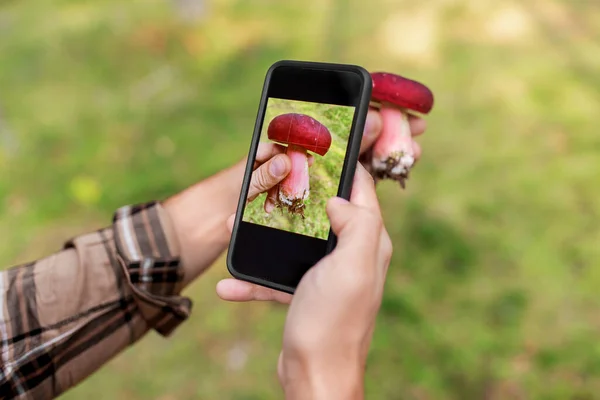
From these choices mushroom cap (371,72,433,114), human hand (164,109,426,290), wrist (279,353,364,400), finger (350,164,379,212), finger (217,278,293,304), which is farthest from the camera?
human hand (164,109,426,290)

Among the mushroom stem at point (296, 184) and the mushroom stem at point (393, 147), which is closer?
the mushroom stem at point (296, 184)

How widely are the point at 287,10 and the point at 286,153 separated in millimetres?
2317

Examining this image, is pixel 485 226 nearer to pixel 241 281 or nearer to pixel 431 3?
pixel 241 281

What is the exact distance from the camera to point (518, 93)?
2.32 metres

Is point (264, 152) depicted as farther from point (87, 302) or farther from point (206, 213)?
point (87, 302)

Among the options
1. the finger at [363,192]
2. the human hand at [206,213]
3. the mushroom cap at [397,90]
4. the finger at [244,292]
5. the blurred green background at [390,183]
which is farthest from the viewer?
the blurred green background at [390,183]

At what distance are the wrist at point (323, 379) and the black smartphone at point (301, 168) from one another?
0.56 feet

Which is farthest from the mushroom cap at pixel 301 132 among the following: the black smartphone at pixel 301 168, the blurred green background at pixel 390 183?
the blurred green background at pixel 390 183

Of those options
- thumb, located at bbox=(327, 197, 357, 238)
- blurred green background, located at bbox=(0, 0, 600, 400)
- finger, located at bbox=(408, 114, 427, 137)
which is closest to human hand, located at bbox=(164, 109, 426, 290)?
finger, located at bbox=(408, 114, 427, 137)

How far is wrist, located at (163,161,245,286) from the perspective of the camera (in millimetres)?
1063

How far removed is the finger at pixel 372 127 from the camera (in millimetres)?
969

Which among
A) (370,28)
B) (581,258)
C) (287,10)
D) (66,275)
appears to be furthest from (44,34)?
(581,258)

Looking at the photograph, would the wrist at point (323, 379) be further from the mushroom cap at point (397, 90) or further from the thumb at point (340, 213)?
the mushroom cap at point (397, 90)

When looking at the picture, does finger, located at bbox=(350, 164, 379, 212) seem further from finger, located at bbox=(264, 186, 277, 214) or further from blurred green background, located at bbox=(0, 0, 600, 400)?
blurred green background, located at bbox=(0, 0, 600, 400)
